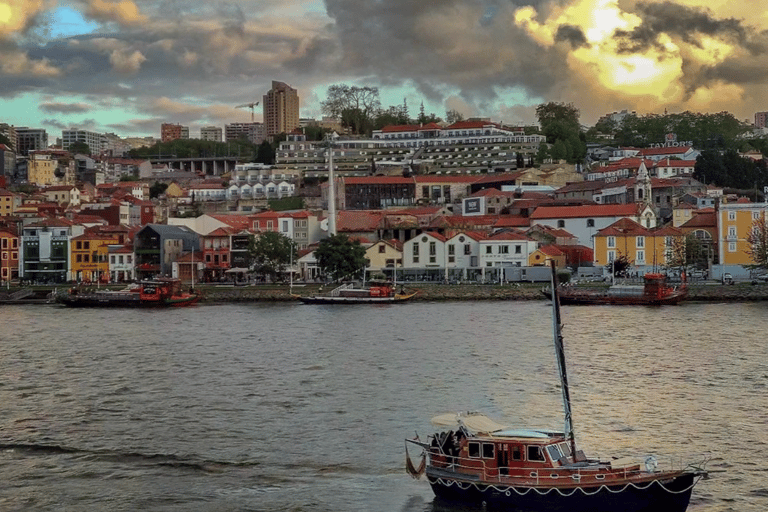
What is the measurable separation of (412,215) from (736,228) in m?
27.5

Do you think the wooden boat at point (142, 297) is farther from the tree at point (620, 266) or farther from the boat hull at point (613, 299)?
the tree at point (620, 266)

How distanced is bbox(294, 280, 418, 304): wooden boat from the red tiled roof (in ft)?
73.0

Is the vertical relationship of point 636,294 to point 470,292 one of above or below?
below

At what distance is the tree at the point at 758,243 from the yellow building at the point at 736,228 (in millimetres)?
557

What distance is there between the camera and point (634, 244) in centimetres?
8419

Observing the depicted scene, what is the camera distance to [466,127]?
144 meters

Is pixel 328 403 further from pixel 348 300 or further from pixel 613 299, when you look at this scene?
pixel 348 300

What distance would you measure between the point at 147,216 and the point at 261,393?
279 ft

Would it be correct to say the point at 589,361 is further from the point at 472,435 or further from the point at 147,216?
the point at 147,216

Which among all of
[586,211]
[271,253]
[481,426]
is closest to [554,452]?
[481,426]

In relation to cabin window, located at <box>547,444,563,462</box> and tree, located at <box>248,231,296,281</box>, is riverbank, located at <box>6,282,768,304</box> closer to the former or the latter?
Answer: tree, located at <box>248,231,296,281</box>

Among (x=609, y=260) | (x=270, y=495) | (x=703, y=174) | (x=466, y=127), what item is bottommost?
(x=270, y=495)

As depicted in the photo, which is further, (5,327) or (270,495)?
(5,327)

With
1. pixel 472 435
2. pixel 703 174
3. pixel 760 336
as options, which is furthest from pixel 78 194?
pixel 472 435
